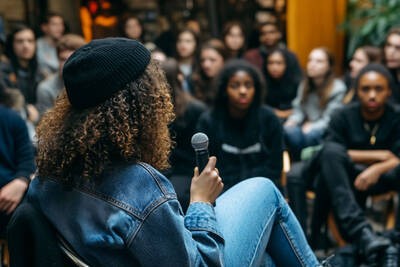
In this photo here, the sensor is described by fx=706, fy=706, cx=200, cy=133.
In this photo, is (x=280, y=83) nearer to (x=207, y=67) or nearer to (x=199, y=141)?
(x=207, y=67)

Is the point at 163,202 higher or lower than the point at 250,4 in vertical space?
higher

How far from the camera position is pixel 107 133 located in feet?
7.54

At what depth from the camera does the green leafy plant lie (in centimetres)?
734

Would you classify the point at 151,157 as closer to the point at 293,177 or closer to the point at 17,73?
the point at 293,177

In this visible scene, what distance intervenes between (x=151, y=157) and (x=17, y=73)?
5219 millimetres

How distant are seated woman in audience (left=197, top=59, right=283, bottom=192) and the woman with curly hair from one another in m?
2.58

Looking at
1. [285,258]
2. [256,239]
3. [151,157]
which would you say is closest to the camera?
[151,157]

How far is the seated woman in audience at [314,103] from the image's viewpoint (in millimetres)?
6406

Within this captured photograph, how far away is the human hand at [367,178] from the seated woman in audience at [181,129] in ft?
3.81

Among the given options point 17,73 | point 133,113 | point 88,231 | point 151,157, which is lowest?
point 17,73

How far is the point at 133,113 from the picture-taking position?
2338 millimetres

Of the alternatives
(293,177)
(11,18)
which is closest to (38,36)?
(11,18)

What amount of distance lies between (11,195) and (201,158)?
1991 millimetres

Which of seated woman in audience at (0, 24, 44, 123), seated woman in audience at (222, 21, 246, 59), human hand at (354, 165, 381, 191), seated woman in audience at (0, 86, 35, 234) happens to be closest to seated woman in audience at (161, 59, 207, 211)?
seated woman in audience at (0, 86, 35, 234)
